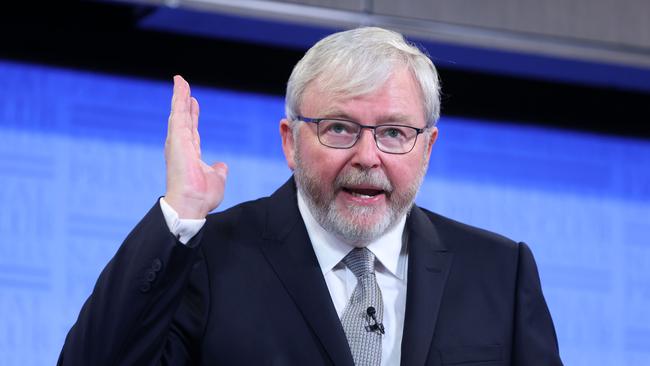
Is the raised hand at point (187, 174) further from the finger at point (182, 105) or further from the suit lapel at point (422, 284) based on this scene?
the suit lapel at point (422, 284)

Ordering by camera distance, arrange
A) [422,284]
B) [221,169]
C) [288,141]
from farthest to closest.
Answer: [288,141] → [422,284] → [221,169]

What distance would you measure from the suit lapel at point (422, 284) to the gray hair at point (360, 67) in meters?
0.20

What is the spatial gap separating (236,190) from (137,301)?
63.7 inches

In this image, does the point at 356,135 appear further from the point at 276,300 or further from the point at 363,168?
the point at 276,300

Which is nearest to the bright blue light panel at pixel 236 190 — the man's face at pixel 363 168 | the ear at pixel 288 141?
the ear at pixel 288 141

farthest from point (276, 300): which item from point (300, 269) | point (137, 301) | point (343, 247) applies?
point (137, 301)

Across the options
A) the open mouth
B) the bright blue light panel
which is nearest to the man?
the open mouth

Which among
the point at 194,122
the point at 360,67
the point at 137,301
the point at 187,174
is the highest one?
the point at 360,67

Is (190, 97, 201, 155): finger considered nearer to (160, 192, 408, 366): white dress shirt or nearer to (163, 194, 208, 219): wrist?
(163, 194, 208, 219): wrist

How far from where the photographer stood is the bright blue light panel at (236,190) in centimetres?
319

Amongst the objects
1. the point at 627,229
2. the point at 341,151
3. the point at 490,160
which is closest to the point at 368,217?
the point at 341,151

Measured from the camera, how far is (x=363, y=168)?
2.02 m

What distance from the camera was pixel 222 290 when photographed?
6.60 feet

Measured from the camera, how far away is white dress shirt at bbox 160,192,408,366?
2.04 metres
